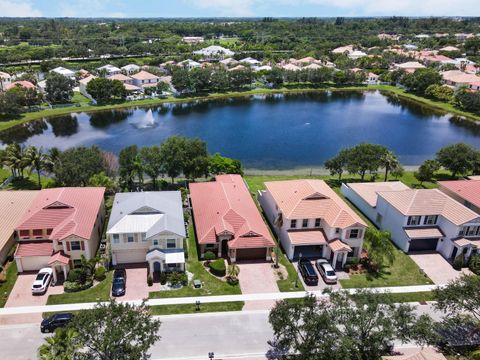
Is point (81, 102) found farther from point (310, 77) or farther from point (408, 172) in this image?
point (408, 172)

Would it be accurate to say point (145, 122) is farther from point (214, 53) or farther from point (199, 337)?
point (214, 53)

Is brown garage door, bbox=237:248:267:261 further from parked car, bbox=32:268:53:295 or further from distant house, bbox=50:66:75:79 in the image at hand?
distant house, bbox=50:66:75:79

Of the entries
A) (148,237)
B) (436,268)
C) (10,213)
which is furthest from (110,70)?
(436,268)

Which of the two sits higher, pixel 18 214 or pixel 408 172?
pixel 18 214

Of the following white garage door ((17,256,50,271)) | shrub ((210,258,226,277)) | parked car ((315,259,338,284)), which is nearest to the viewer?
parked car ((315,259,338,284))

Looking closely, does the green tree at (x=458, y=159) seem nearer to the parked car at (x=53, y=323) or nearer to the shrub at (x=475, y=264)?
the shrub at (x=475, y=264)

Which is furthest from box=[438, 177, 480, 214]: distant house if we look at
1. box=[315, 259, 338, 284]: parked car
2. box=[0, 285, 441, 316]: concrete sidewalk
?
box=[315, 259, 338, 284]: parked car

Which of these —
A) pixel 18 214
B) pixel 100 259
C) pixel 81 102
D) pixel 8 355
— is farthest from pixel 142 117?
pixel 8 355
